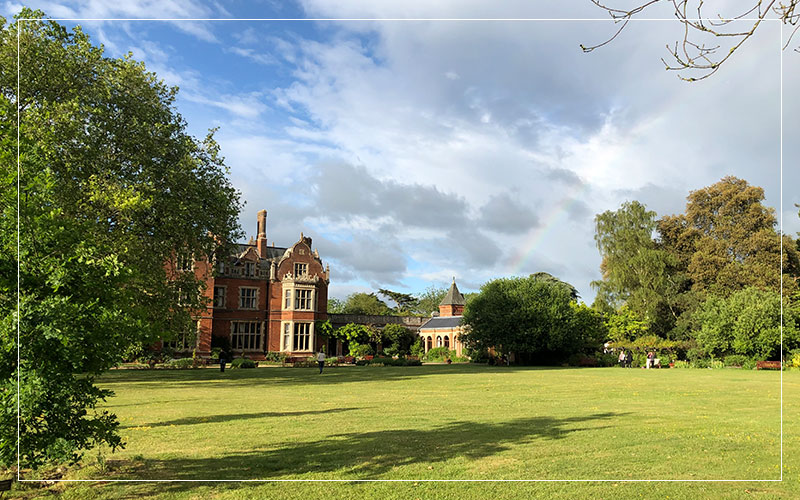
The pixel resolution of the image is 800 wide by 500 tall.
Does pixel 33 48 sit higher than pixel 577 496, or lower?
higher

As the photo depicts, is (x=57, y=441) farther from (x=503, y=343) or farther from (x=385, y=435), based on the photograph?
(x=503, y=343)

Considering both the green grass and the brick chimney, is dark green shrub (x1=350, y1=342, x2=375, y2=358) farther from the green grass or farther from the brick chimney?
the green grass

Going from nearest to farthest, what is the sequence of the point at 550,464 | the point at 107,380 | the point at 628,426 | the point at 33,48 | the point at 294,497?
the point at 294,497, the point at 550,464, the point at 628,426, the point at 33,48, the point at 107,380

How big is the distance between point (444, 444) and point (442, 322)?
51.5 m

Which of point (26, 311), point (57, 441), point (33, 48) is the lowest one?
point (57, 441)

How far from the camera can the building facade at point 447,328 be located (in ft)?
194

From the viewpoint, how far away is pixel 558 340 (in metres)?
47.1

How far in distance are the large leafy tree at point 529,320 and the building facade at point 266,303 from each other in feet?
46.4

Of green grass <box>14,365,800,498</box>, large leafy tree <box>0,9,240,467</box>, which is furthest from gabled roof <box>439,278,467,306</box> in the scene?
green grass <box>14,365,800,498</box>

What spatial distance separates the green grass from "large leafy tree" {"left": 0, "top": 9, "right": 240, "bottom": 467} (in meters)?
1.31

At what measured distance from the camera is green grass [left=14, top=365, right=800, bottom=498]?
7.73 metres

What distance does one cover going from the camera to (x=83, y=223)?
789cm

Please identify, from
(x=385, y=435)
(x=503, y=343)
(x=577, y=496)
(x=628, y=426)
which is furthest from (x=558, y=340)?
(x=577, y=496)

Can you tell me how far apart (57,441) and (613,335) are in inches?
1945
